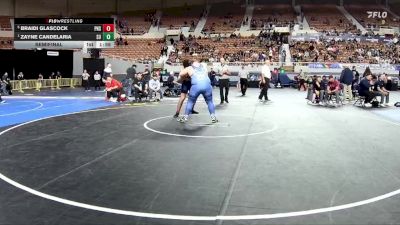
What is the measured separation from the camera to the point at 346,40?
126 ft

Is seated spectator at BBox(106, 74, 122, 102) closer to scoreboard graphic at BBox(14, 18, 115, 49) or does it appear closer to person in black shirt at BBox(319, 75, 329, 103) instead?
scoreboard graphic at BBox(14, 18, 115, 49)

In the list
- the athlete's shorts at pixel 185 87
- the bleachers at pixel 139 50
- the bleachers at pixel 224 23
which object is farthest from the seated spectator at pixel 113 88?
the bleachers at pixel 224 23

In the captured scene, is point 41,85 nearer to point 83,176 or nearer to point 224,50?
point 224,50

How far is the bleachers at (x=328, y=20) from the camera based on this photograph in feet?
146

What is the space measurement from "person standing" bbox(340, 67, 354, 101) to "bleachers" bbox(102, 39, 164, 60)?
77.8 ft

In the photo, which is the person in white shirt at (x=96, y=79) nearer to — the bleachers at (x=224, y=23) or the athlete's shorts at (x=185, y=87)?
the athlete's shorts at (x=185, y=87)

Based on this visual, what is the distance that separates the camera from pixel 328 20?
4691 centimetres

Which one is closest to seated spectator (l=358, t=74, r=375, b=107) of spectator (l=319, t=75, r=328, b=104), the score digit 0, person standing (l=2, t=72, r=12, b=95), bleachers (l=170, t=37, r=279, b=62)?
spectator (l=319, t=75, r=328, b=104)

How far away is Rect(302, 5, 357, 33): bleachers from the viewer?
146ft

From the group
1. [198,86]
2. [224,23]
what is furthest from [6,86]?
[224,23]

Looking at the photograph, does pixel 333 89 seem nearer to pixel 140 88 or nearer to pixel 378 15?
pixel 140 88

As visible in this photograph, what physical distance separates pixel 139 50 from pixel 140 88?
25015mm

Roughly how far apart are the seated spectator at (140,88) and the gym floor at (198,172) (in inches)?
234

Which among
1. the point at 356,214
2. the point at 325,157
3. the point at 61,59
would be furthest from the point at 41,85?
the point at 356,214
